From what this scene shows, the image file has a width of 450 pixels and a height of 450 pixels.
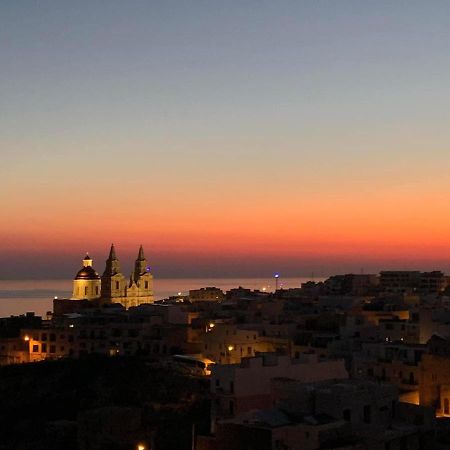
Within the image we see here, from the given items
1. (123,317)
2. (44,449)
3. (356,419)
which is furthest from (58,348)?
(356,419)

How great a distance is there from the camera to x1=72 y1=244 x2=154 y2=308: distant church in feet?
307

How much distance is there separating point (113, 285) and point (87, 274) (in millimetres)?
5075

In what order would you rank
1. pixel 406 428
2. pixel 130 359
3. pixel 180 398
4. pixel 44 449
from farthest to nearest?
pixel 130 359 < pixel 180 398 < pixel 44 449 < pixel 406 428

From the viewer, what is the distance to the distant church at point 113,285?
9369 centimetres

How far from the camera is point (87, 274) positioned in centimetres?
9719

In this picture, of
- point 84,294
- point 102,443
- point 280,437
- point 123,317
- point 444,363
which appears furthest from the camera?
point 84,294

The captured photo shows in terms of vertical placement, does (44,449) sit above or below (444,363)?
below

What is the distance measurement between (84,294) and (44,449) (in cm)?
5610

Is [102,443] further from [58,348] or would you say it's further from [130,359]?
[58,348]

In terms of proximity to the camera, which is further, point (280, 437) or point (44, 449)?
point (44, 449)

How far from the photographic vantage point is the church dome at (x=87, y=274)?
96812mm

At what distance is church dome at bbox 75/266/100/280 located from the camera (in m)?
96.8

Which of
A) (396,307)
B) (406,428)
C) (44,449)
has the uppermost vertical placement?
(396,307)

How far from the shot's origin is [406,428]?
28547 mm
